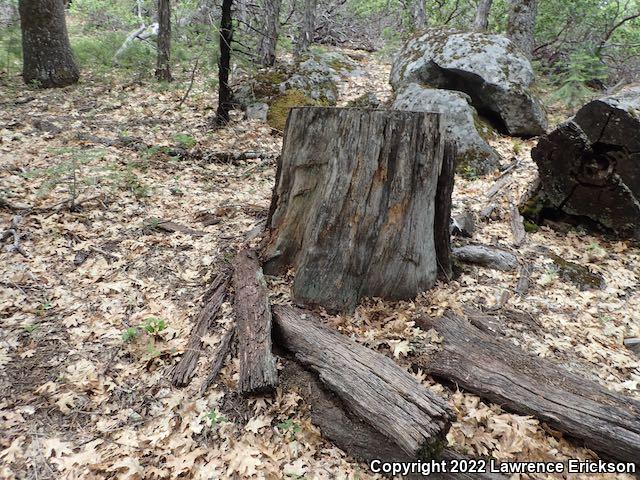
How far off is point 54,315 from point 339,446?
3134 mm

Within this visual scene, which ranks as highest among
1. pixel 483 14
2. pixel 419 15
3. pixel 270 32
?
pixel 419 15

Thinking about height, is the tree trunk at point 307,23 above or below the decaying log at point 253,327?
above

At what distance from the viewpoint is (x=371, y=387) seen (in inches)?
113

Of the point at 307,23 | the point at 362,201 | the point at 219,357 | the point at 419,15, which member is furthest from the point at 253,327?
the point at 419,15

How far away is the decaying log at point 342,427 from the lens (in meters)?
2.65

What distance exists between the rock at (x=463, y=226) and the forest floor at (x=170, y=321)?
0.18 m

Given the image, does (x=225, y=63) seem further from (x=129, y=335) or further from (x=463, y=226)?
(x=129, y=335)

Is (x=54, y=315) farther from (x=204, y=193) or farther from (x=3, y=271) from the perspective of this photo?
(x=204, y=193)

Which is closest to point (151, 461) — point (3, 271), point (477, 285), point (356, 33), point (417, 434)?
point (417, 434)

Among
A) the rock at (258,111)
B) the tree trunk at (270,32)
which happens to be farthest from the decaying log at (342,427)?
the tree trunk at (270,32)

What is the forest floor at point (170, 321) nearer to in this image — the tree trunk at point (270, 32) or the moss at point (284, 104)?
the moss at point (284, 104)

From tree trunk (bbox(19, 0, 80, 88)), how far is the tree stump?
364 inches

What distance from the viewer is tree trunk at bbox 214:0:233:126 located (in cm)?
769

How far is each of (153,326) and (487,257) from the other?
154 inches
